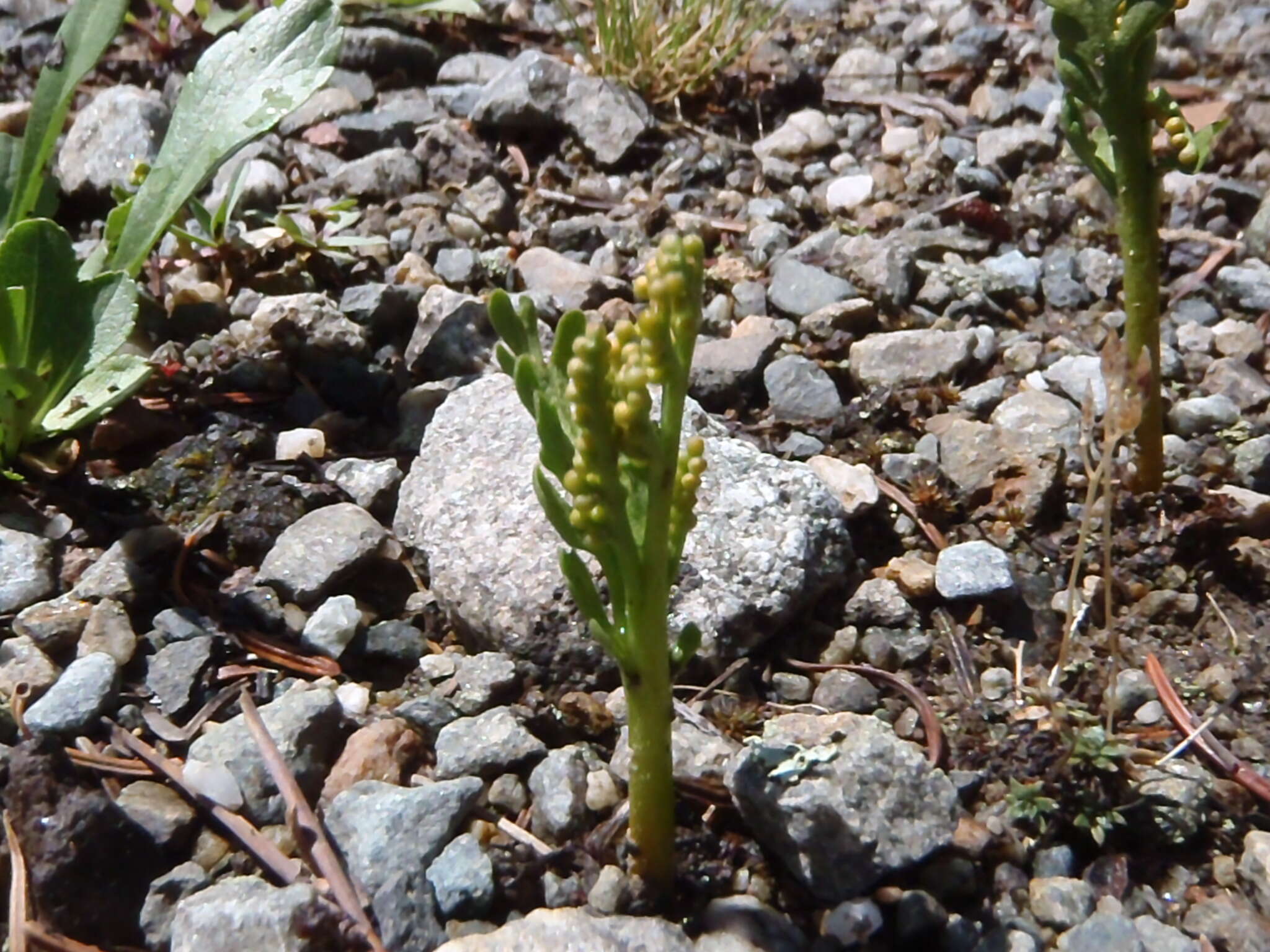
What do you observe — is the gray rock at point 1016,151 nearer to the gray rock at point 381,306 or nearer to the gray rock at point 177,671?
the gray rock at point 381,306

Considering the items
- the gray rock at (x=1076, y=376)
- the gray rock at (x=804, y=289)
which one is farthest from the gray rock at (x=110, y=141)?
the gray rock at (x=1076, y=376)

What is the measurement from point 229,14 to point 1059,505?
319 centimetres

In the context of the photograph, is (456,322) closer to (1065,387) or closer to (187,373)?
(187,373)

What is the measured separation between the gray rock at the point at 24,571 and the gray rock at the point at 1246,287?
290 cm

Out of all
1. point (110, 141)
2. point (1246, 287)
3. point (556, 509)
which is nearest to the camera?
point (556, 509)

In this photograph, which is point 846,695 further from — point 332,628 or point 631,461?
point 332,628

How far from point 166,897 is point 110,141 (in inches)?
98.7

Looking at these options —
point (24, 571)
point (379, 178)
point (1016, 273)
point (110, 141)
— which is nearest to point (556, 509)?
point (24, 571)

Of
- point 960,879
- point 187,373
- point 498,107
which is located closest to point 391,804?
point 960,879

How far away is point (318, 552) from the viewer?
243 centimetres

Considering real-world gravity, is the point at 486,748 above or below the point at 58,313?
below

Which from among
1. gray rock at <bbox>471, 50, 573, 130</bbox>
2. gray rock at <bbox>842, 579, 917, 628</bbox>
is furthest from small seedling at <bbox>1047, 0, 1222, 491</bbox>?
gray rock at <bbox>471, 50, 573, 130</bbox>

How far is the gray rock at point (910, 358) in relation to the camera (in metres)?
2.97

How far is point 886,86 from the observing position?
4.12 meters
